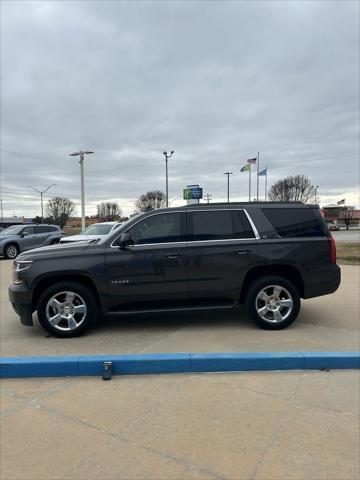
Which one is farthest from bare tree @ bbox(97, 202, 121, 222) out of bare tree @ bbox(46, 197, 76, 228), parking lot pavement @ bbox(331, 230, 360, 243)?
parking lot pavement @ bbox(331, 230, 360, 243)

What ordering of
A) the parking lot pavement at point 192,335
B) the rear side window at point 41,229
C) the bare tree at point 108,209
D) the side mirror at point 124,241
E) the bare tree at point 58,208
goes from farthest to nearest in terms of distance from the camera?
the bare tree at point 108,209
the bare tree at point 58,208
the rear side window at point 41,229
the side mirror at point 124,241
the parking lot pavement at point 192,335

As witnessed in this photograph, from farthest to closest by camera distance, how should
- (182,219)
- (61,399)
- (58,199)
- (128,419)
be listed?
(58,199)
(182,219)
(61,399)
(128,419)

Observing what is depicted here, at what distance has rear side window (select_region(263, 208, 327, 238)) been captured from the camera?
561cm

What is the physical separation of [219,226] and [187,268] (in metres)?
0.78

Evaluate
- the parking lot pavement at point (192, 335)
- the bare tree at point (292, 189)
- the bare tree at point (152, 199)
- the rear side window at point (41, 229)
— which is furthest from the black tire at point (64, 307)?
the bare tree at point (152, 199)

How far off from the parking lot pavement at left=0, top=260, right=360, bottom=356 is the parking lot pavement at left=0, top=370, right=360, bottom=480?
0.82 metres

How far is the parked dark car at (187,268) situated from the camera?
5188mm

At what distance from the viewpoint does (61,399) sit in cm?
347

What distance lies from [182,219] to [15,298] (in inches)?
99.5

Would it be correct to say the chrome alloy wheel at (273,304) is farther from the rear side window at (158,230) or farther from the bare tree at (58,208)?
the bare tree at (58,208)


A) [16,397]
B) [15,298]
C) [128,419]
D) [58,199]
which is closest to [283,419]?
[128,419]

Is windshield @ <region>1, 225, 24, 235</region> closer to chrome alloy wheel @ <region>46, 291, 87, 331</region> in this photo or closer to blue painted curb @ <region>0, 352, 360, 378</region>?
chrome alloy wheel @ <region>46, 291, 87, 331</region>

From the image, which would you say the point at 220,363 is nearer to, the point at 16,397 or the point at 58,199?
the point at 16,397

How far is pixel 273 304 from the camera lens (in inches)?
214
